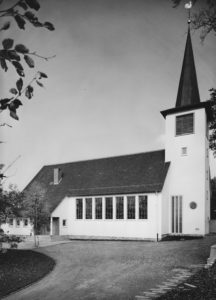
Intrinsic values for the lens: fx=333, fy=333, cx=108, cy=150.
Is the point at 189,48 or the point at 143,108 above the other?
the point at 189,48

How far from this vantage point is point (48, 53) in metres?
5.79

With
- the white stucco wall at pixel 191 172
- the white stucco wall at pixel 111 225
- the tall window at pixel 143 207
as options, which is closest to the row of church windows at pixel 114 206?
the tall window at pixel 143 207

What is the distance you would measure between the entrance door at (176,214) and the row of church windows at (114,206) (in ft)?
8.44

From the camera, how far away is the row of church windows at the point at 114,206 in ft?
99.8

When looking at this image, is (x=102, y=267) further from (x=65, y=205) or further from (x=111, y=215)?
(x=65, y=205)

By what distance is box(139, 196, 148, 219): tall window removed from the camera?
30.1m

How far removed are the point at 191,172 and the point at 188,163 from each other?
0.90 metres

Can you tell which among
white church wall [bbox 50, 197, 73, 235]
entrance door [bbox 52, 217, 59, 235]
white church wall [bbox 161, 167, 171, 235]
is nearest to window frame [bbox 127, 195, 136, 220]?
white church wall [bbox 161, 167, 171, 235]

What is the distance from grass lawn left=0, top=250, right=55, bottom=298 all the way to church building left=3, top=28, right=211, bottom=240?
1101cm

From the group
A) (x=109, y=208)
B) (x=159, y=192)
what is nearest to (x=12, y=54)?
(x=159, y=192)

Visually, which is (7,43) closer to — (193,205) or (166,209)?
(193,205)

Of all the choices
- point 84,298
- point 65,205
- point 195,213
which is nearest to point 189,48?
point 195,213

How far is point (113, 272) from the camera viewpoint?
50.8 feet

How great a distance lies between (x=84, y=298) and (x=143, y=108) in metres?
25.2
